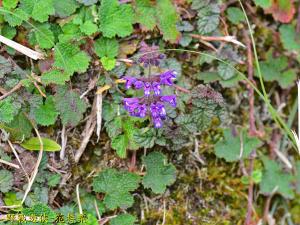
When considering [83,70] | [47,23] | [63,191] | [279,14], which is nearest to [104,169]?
[63,191]

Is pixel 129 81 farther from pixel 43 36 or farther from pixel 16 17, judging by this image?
pixel 16 17

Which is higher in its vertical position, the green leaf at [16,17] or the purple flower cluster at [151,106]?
the green leaf at [16,17]

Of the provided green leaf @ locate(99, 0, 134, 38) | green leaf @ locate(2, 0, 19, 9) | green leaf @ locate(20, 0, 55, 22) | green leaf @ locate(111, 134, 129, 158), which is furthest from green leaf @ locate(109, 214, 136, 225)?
green leaf @ locate(2, 0, 19, 9)

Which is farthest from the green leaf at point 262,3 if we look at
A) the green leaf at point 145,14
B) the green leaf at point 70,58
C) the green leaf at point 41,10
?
the green leaf at point 41,10

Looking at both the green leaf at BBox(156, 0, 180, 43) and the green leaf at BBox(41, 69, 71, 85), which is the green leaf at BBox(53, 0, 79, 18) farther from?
the green leaf at BBox(156, 0, 180, 43)

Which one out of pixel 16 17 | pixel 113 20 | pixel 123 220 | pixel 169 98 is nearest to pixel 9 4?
pixel 16 17

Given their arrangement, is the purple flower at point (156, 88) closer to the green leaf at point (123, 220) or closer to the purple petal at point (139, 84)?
the purple petal at point (139, 84)

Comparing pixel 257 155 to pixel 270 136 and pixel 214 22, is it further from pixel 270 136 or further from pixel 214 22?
pixel 214 22
